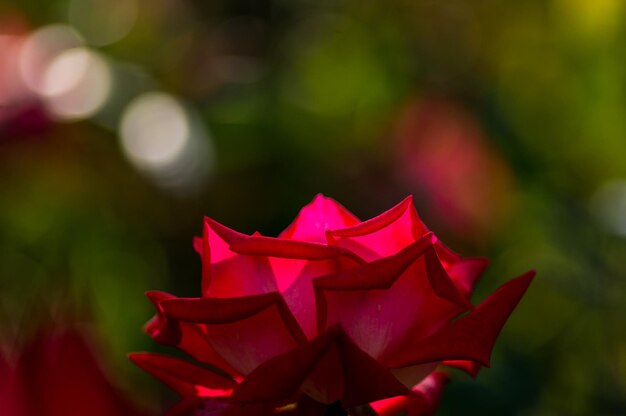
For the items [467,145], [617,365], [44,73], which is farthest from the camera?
[44,73]

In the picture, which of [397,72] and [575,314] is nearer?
[575,314]

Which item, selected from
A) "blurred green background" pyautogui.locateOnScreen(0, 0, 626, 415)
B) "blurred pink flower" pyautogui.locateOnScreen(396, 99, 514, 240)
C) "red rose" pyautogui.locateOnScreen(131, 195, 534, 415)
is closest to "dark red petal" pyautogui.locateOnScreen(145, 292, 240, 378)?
"red rose" pyautogui.locateOnScreen(131, 195, 534, 415)

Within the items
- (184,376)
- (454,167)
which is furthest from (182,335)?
(454,167)

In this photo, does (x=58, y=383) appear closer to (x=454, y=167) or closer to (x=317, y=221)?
(x=317, y=221)

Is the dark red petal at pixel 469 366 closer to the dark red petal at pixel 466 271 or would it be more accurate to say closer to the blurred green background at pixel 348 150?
the dark red petal at pixel 466 271

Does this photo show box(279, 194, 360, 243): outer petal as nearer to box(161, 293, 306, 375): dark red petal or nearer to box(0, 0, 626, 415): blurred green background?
box(161, 293, 306, 375): dark red petal

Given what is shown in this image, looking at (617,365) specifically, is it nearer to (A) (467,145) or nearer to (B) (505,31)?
(A) (467,145)

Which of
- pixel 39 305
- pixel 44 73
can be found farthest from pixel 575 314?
pixel 44 73
